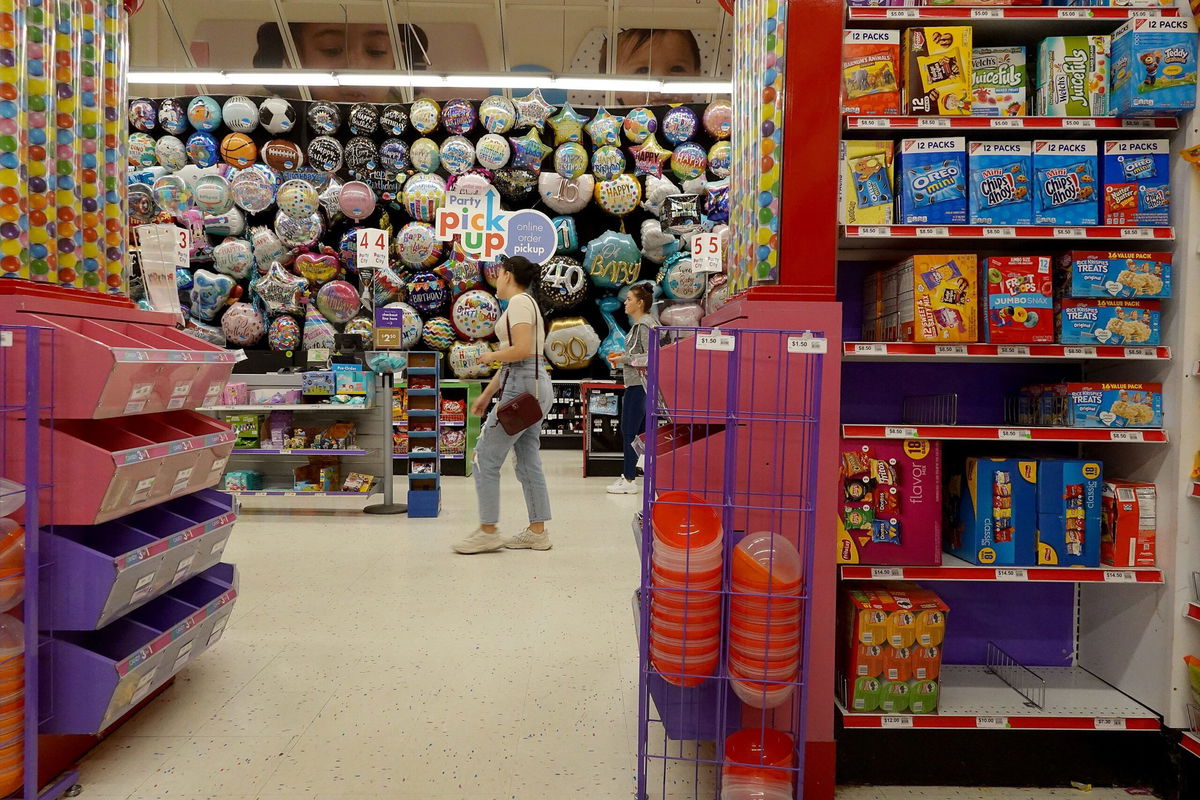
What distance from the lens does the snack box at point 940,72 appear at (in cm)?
214

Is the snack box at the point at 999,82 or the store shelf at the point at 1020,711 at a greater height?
the snack box at the point at 999,82

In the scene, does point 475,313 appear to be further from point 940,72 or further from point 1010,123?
point 1010,123

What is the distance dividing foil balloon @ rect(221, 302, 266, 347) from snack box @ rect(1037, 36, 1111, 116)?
864 centimetres

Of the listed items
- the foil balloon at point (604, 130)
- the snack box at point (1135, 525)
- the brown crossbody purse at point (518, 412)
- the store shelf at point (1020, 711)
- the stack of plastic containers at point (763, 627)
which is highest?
the foil balloon at point (604, 130)

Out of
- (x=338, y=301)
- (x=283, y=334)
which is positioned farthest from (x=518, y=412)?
(x=283, y=334)

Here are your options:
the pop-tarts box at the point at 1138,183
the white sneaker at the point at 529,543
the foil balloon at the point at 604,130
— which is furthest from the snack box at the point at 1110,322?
the foil balloon at the point at 604,130

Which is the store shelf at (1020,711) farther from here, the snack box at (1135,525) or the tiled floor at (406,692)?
the snack box at (1135,525)

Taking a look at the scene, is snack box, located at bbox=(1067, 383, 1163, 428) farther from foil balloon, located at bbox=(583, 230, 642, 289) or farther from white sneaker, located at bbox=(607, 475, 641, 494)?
foil balloon, located at bbox=(583, 230, 642, 289)

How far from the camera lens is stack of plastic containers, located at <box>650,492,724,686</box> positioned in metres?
1.74

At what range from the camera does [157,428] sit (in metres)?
2.42

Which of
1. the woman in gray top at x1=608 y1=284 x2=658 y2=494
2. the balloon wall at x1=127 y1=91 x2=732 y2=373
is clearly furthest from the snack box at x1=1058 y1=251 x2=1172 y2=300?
the balloon wall at x1=127 y1=91 x2=732 y2=373

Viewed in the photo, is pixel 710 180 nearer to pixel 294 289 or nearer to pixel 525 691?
pixel 294 289

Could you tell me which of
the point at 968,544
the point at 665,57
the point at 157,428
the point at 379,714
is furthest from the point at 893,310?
the point at 665,57

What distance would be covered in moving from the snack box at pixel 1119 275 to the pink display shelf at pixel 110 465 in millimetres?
2532
